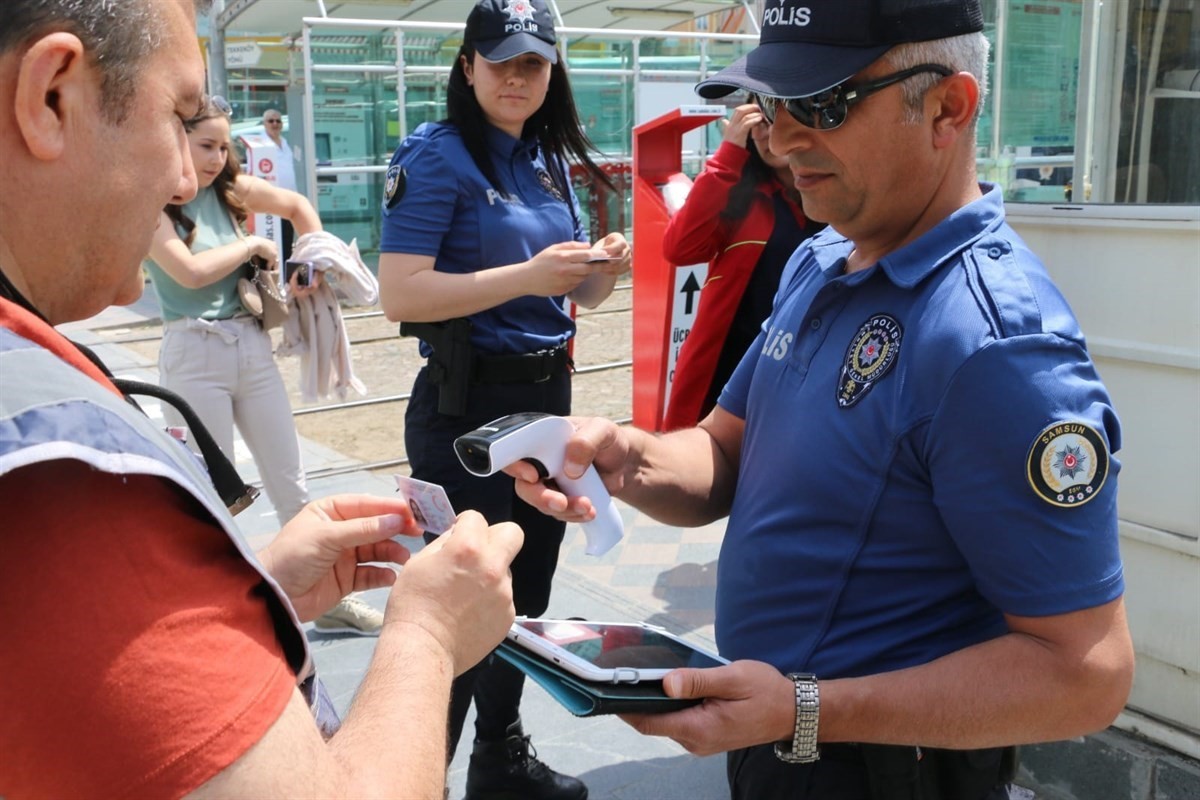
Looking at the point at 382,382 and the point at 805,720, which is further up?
the point at 805,720

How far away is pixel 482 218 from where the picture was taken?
3100 millimetres

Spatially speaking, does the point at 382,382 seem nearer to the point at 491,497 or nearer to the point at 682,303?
the point at 682,303

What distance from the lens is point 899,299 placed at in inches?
62.8

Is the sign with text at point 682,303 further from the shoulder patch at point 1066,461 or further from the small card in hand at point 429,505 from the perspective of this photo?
the shoulder patch at point 1066,461

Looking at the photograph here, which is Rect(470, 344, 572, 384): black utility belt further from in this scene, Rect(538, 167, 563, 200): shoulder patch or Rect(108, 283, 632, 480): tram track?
Rect(108, 283, 632, 480): tram track

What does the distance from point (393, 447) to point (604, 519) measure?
5224 millimetres

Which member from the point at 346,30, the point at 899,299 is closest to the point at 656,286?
the point at 899,299

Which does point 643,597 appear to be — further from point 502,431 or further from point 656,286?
point 502,431

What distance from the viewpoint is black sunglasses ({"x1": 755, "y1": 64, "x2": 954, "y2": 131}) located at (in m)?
1.58

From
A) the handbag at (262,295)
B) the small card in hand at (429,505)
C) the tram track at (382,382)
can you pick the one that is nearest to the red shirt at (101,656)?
the small card in hand at (429,505)

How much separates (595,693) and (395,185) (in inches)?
77.2

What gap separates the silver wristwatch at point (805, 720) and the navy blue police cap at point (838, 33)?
0.84 metres

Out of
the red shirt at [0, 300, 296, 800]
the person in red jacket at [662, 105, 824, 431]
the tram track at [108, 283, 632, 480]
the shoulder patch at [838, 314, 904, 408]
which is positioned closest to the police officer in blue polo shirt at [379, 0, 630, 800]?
the person in red jacket at [662, 105, 824, 431]

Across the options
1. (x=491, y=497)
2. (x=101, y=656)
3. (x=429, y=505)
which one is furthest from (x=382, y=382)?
(x=101, y=656)
